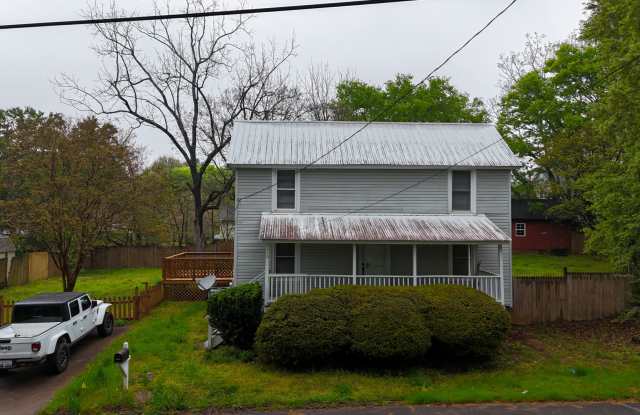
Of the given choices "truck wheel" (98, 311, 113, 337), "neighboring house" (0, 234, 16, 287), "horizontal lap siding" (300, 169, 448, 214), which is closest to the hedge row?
"horizontal lap siding" (300, 169, 448, 214)

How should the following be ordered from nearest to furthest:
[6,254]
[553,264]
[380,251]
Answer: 1. [380,251]
2. [6,254]
3. [553,264]

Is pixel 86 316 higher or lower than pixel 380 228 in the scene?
lower

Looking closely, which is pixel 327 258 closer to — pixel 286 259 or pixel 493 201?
pixel 286 259

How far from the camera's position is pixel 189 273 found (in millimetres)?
18969

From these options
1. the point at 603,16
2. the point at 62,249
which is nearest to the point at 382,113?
the point at 603,16

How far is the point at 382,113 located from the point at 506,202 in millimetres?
20084

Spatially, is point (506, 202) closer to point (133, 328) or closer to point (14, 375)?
point (133, 328)

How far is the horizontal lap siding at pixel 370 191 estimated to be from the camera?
14758mm

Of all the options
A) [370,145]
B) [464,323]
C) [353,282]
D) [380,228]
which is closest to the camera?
[464,323]


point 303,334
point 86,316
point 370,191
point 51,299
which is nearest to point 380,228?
point 370,191

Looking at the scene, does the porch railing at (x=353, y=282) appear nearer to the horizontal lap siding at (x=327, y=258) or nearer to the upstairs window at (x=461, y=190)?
the horizontal lap siding at (x=327, y=258)

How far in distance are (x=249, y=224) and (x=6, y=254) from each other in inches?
662

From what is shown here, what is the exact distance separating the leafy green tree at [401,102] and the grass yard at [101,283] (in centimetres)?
1843

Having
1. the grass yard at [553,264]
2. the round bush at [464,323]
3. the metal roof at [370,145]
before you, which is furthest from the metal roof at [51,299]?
the grass yard at [553,264]
